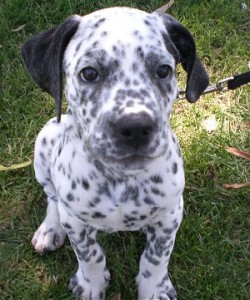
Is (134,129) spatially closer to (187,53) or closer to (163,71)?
(163,71)

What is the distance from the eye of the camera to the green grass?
4.44 m

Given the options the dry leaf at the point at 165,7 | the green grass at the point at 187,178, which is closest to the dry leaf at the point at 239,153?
the green grass at the point at 187,178

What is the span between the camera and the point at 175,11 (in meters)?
5.94

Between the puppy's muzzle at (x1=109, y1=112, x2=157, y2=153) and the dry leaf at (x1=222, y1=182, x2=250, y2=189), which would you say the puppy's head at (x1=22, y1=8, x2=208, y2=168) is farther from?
the dry leaf at (x1=222, y1=182, x2=250, y2=189)

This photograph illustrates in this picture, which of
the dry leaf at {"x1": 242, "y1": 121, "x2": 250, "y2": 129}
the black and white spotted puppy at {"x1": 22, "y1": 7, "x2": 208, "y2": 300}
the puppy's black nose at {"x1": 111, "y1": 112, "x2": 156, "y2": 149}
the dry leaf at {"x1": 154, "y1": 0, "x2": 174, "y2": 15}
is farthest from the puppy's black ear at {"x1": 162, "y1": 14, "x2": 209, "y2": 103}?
the dry leaf at {"x1": 154, "y1": 0, "x2": 174, "y2": 15}

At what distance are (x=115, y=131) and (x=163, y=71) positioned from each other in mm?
460

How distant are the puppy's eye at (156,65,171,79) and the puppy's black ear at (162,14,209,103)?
0.21m

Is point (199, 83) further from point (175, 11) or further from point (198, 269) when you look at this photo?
point (175, 11)

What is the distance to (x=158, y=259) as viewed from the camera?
400cm

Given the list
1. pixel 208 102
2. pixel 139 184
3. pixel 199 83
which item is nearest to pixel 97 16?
pixel 199 83

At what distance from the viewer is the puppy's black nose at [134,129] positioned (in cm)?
294

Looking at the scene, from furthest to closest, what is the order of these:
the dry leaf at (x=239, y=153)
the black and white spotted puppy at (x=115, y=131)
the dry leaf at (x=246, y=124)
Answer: the dry leaf at (x=246, y=124), the dry leaf at (x=239, y=153), the black and white spotted puppy at (x=115, y=131)

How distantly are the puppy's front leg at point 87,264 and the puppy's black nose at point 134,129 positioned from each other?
1.01 m

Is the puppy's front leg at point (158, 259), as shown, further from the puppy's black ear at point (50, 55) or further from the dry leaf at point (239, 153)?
the dry leaf at point (239, 153)
